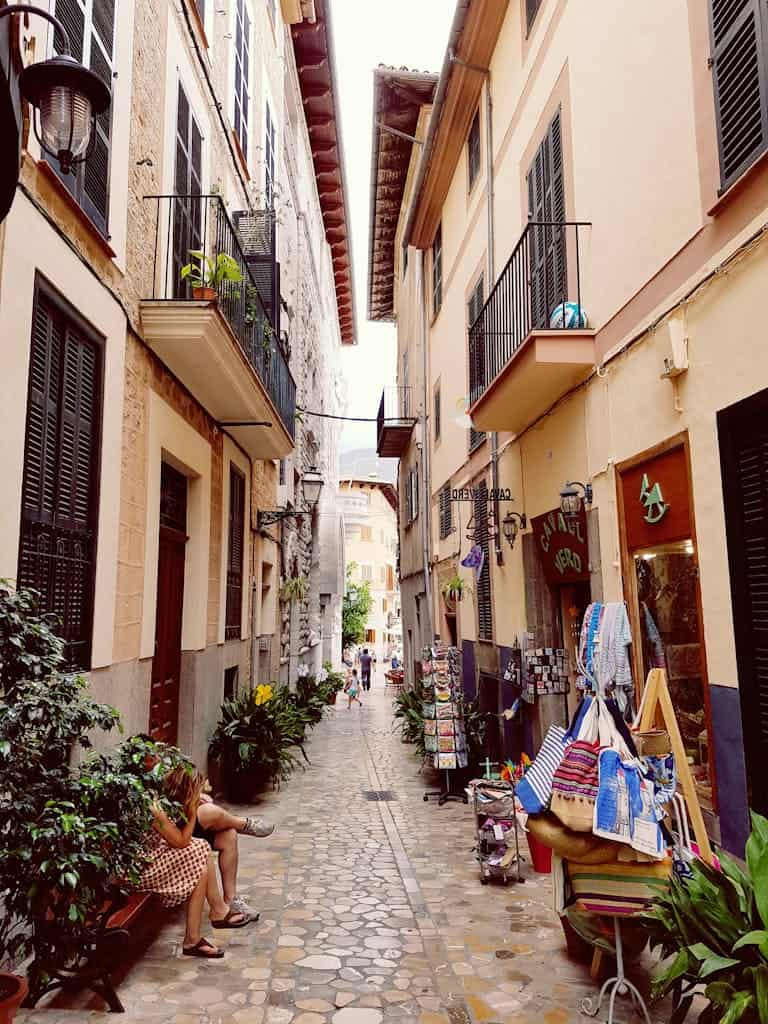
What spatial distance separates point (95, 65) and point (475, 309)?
6.87 metres

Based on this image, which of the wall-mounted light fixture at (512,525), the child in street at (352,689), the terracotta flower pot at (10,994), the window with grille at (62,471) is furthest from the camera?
the child in street at (352,689)

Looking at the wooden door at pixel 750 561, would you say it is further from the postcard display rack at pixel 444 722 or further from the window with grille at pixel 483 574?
the window with grille at pixel 483 574

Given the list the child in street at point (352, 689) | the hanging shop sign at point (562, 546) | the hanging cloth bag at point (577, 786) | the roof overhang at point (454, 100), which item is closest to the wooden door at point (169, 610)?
the hanging shop sign at point (562, 546)

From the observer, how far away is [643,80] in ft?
18.6

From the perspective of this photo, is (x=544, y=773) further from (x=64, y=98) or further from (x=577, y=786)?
(x=64, y=98)

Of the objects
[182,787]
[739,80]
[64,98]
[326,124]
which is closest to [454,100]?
[739,80]

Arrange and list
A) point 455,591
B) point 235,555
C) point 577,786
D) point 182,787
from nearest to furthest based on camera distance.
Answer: point 577,786 < point 182,787 < point 235,555 < point 455,591

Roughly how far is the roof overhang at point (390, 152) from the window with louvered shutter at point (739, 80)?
11.6 meters

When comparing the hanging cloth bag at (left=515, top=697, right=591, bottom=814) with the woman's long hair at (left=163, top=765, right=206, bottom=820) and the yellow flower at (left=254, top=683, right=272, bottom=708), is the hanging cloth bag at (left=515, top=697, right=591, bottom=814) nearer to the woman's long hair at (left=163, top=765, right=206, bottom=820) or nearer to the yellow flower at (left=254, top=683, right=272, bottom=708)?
the woman's long hair at (left=163, top=765, right=206, bottom=820)

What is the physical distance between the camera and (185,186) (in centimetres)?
830

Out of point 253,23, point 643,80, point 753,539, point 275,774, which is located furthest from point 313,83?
point 753,539

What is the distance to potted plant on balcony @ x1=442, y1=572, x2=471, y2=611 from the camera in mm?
12273

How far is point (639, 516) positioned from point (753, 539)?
153 centimetres

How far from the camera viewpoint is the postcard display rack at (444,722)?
29.0ft
